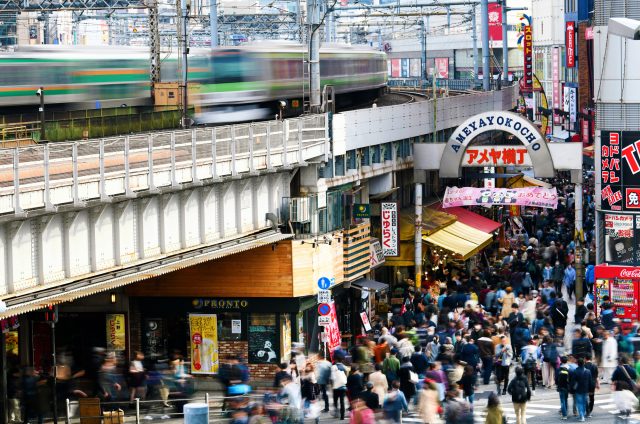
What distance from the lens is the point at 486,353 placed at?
→ 29.6 m

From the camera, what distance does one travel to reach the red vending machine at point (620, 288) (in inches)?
1451

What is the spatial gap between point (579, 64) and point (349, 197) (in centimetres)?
4393

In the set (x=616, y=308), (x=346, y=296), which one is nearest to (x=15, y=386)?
(x=346, y=296)

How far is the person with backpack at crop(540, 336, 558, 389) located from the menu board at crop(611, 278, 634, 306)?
7.31 meters

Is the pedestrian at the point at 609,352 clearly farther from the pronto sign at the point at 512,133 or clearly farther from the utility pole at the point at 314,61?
the pronto sign at the point at 512,133

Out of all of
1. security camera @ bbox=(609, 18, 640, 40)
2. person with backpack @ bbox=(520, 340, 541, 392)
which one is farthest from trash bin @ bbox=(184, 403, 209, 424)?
security camera @ bbox=(609, 18, 640, 40)

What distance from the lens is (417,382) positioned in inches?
1084

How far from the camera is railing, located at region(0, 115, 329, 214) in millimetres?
22141

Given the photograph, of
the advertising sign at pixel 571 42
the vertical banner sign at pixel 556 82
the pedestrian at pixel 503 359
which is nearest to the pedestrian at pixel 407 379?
the pedestrian at pixel 503 359

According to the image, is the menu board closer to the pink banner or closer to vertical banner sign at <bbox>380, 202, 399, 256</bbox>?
the pink banner

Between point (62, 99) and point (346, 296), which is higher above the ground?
point (62, 99)

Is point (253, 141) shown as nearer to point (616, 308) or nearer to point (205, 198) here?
point (205, 198)

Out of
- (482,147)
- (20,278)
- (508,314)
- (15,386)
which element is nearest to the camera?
(20,278)

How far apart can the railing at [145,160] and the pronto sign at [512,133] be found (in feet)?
24.8
